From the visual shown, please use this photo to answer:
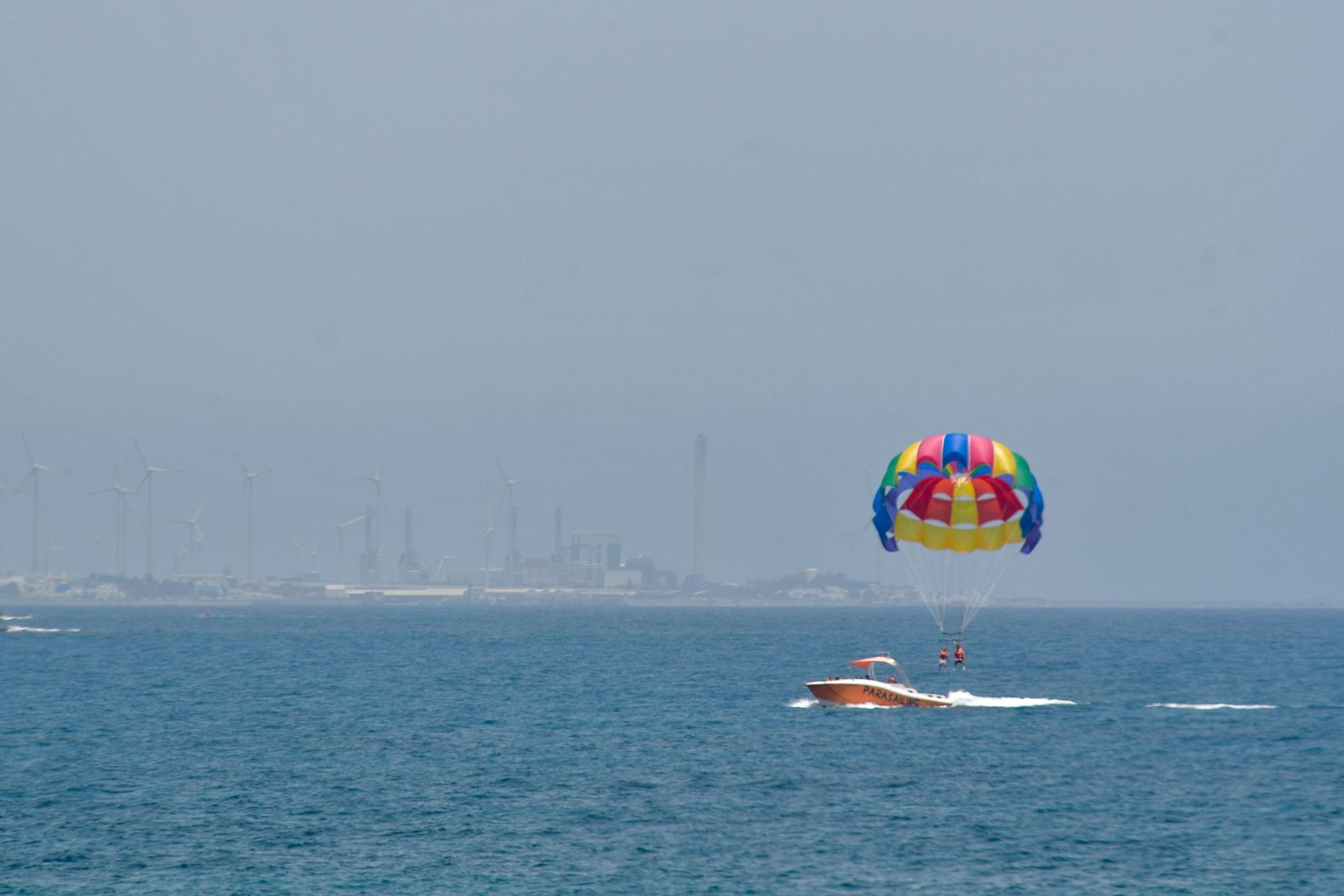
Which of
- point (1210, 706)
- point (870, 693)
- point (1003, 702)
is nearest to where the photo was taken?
point (870, 693)

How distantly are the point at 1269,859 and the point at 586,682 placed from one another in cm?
7104

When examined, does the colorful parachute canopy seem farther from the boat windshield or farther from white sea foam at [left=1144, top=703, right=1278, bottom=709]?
white sea foam at [left=1144, top=703, right=1278, bottom=709]

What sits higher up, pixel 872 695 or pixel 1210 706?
pixel 872 695

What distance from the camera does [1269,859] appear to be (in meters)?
46.0

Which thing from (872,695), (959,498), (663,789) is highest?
(959,498)

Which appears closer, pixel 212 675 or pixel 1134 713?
pixel 1134 713

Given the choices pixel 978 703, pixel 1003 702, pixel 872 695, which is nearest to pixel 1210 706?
pixel 1003 702

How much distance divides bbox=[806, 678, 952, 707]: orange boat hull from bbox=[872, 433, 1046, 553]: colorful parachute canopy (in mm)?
10132

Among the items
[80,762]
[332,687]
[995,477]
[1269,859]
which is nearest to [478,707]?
[332,687]

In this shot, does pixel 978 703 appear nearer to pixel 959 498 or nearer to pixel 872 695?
pixel 872 695

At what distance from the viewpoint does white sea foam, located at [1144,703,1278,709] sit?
8906 centimetres

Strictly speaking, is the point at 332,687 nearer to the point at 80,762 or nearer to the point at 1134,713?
the point at 80,762

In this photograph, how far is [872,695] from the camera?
83562 millimetres

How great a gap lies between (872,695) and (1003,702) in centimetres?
1093
